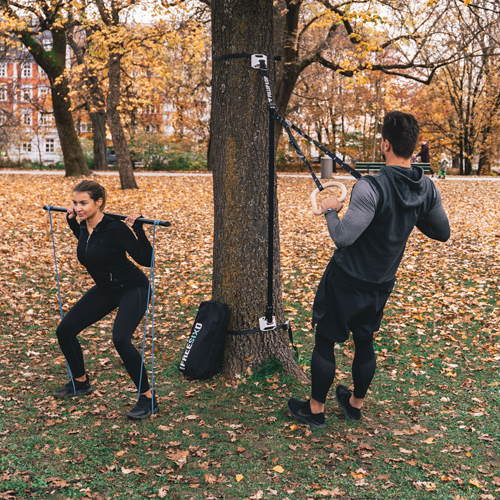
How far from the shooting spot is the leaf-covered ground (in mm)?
3408

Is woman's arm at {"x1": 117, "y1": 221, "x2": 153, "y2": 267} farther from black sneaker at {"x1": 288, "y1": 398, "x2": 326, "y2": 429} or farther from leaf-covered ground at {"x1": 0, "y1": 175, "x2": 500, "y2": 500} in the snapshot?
black sneaker at {"x1": 288, "y1": 398, "x2": 326, "y2": 429}

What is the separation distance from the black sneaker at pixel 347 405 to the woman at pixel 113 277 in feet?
4.63

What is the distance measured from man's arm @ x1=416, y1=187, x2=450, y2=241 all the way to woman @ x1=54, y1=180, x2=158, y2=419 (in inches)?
76.9

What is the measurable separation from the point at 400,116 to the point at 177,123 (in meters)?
35.0

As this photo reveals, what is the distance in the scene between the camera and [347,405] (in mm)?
4207

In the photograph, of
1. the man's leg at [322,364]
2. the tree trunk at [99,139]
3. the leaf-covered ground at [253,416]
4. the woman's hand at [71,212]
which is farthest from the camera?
the tree trunk at [99,139]

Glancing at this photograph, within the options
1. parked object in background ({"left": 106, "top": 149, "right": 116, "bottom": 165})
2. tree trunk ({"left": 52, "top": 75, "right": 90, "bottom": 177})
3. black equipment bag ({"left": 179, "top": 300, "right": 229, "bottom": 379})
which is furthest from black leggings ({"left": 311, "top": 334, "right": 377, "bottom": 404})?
parked object in background ({"left": 106, "top": 149, "right": 116, "bottom": 165})

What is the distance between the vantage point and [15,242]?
10.1 m

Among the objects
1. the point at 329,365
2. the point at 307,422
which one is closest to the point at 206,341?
the point at 307,422

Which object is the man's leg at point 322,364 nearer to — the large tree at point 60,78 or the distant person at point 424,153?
the large tree at point 60,78

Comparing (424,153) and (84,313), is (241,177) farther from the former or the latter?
(424,153)

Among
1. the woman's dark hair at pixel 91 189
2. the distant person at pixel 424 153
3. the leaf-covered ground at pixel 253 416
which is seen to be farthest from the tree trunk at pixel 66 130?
the woman's dark hair at pixel 91 189

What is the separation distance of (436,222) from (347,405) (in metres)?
1.56

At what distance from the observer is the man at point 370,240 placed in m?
3.31
